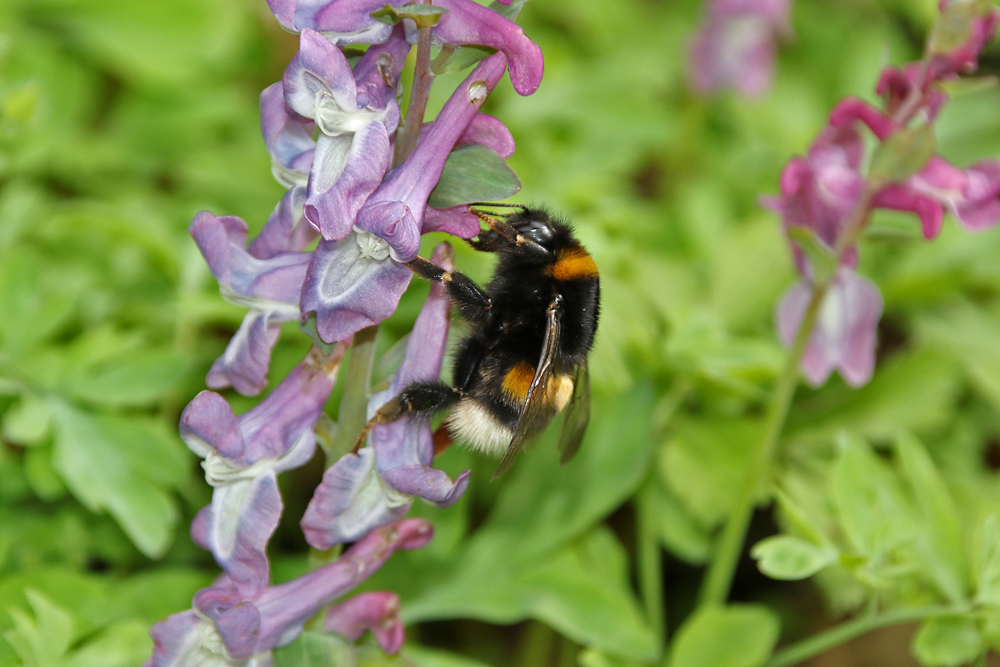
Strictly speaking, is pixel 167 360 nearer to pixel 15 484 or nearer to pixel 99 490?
pixel 99 490

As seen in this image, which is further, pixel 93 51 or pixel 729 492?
pixel 93 51

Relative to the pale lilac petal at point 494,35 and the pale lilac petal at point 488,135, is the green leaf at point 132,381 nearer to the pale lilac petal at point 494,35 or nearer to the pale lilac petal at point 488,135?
the pale lilac petal at point 488,135

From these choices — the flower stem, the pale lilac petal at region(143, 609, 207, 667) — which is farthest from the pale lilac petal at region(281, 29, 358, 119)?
the pale lilac petal at region(143, 609, 207, 667)

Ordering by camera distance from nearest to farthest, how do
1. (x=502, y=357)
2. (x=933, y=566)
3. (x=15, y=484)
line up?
(x=502, y=357)
(x=933, y=566)
(x=15, y=484)

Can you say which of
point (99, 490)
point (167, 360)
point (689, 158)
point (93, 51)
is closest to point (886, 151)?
point (167, 360)

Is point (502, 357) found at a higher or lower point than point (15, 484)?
higher

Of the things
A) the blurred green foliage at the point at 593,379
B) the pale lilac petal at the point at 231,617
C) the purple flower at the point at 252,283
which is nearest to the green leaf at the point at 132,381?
the blurred green foliage at the point at 593,379

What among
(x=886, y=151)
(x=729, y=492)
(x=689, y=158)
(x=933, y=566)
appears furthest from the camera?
(x=689, y=158)
